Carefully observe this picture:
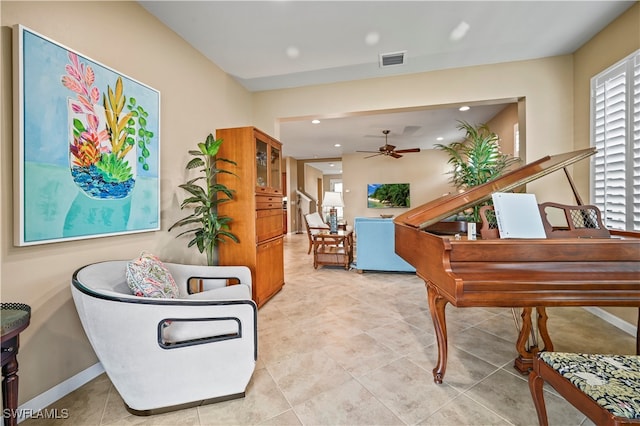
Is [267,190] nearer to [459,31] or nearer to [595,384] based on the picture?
[459,31]

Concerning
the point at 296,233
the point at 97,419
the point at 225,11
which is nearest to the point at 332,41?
the point at 225,11

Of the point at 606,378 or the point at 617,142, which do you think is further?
the point at 617,142

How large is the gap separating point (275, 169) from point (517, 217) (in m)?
2.70

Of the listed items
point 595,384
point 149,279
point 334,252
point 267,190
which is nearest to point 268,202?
point 267,190

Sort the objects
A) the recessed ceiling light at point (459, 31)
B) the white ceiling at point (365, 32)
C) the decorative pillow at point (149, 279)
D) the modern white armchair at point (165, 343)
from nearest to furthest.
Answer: the modern white armchair at point (165, 343) → the decorative pillow at point (149, 279) → the white ceiling at point (365, 32) → the recessed ceiling light at point (459, 31)

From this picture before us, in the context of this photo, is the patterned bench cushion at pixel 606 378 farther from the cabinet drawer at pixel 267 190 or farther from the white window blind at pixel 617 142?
the cabinet drawer at pixel 267 190

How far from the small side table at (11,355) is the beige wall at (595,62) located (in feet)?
14.0

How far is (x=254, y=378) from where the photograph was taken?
1807 mm

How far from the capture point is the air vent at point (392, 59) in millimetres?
2955

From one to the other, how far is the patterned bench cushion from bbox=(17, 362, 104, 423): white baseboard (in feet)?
8.81

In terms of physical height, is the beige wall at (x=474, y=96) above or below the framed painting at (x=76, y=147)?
above

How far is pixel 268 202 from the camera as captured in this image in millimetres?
3211

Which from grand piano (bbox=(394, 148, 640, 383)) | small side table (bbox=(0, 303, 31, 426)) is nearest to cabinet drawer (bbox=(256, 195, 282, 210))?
grand piano (bbox=(394, 148, 640, 383))

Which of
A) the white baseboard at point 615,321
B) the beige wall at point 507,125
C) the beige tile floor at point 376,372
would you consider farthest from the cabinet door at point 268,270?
the beige wall at point 507,125
